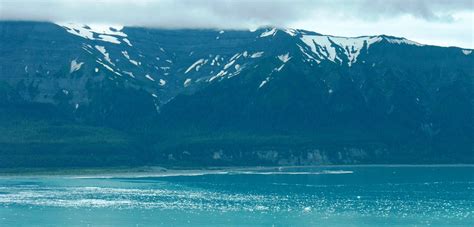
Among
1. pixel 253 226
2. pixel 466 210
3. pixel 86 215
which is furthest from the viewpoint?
pixel 466 210

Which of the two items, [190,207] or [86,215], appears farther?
[190,207]

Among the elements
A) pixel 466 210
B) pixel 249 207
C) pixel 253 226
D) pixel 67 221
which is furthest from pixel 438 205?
pixel 67 221

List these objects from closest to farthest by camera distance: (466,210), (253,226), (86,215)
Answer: (253,226) → (86,215) → (466,210)

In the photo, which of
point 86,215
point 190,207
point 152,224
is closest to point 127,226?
point 152,224

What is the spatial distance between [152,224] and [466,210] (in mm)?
51575

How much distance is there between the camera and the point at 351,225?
16688 cm

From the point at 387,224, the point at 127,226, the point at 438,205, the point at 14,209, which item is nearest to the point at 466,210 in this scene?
the point at 438,205

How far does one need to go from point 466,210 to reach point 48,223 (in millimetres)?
63818

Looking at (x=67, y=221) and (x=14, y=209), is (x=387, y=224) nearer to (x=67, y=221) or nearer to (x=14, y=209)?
(x=67, y=221)

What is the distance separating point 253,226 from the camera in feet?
540

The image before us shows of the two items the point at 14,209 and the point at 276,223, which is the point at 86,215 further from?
the point at 276,223

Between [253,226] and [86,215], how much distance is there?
27045 mm

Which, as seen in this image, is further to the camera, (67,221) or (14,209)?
(14,209)

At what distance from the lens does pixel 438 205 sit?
19950cm
